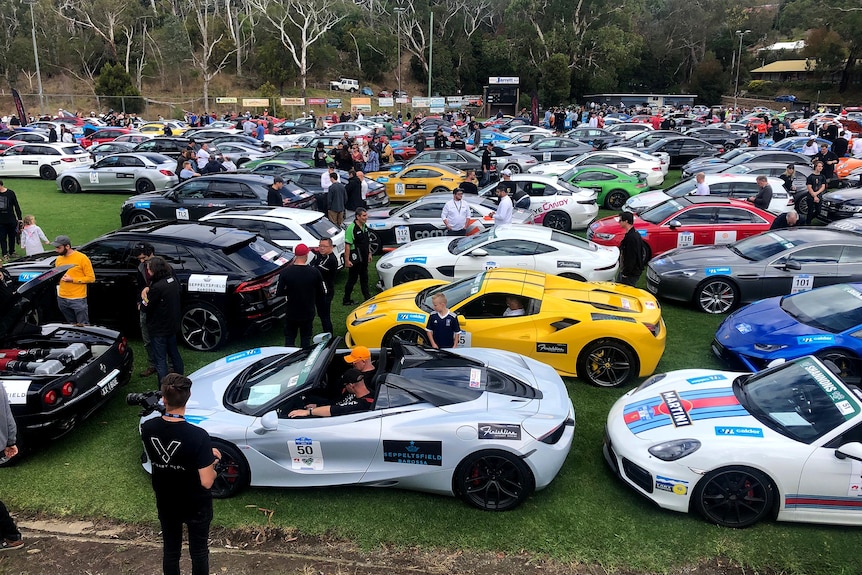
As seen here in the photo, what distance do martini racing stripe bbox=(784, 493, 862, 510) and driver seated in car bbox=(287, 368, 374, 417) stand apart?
133 inches

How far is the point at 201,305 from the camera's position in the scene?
8055 millimetres

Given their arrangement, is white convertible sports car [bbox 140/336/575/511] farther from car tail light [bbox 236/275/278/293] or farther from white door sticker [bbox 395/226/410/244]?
white door sticker [bbox 395/226/410/244]

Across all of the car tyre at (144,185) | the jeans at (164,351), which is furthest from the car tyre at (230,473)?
the car tyre at (144,185)

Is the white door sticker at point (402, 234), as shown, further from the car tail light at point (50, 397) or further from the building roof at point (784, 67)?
the building roof at point (784, 67)

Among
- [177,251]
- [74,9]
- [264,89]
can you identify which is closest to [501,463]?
[177,251]

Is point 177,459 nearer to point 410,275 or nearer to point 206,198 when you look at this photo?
point 410,275

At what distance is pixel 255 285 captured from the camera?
8070 mm

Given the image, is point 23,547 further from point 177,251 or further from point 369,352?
point 177,251

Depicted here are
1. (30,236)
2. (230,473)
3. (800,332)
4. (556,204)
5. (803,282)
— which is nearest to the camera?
(230,473)

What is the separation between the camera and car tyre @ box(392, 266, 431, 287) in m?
9.91

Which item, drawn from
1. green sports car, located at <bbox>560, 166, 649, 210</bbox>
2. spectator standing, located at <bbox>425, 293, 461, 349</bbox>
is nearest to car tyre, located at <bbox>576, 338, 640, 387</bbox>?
spectator standing, located at <bbox>425, 293, 461, 349</bbox>

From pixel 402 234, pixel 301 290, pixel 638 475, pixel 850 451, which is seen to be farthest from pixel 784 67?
pixel 638 475

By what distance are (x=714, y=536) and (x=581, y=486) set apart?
44.2 inches

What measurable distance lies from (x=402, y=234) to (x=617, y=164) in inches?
349
